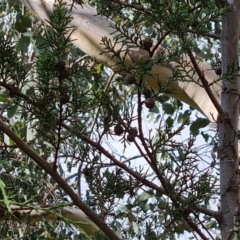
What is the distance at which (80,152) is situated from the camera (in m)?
0.82

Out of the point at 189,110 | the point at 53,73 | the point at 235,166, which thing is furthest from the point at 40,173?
the point at 53,73

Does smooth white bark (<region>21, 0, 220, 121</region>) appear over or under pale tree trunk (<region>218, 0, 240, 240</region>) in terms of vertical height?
over

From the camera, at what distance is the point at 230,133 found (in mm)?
801

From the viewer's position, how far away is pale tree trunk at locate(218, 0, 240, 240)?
75 cm

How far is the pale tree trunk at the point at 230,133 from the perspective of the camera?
0.75 meters

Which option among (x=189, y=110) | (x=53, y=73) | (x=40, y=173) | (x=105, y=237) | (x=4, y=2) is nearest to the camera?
(x=53, y=73)

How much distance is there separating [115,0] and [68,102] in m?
0.21

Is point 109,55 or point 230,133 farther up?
point 109,55

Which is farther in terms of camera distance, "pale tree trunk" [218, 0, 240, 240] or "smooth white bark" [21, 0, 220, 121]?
"smooth white bark" [21, 0, 220, 121]

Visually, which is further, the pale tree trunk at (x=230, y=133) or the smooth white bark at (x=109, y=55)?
the smooth white bark at (x=109, y=55)

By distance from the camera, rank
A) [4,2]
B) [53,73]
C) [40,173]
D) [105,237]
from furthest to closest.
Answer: [4,2], [40,173], [105,237], [53,73]

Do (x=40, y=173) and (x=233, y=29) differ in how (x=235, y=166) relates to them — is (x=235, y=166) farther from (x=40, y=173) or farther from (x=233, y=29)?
(x=40, y=173)

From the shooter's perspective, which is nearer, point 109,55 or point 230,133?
point 230,133

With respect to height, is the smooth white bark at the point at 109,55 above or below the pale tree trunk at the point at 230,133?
above
